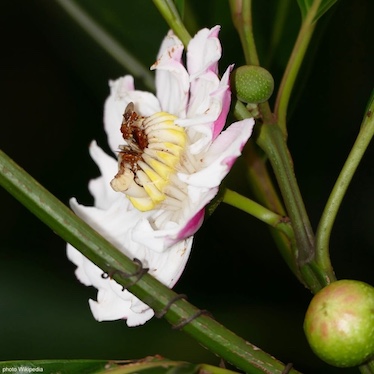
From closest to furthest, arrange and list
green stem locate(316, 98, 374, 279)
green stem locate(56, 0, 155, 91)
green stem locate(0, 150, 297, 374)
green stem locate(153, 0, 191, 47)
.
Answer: green stem locate(0, 150, 297, 374) < green stem locate(316, 98, 374, 279) < green stem locate(153, 0, 191, 47) < green stem locate(56, 0, 155, 91)

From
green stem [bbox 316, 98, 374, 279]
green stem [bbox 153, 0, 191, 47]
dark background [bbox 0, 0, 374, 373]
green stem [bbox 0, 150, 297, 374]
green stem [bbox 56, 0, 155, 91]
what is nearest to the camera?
green stem [bbox 0, 150, 297, 374]

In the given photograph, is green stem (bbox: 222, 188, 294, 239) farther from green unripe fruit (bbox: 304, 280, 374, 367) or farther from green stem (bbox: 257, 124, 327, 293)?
green unripe fruit (bbox: 304, 280, 374, 367)

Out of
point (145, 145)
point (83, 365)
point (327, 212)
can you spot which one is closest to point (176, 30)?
point (145, 145)

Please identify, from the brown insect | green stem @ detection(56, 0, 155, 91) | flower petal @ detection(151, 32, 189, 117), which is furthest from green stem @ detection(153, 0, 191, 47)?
green stem @ detection(56, 0, 155, 91)

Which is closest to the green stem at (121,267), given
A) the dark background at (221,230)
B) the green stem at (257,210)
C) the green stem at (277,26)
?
the green stem at (257,210)

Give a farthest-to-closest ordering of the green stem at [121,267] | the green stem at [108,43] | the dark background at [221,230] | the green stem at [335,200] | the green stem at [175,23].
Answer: the green stem at [108,43] < the dark background at [221,230] < the green stem at [175,23] < the green stem at [335,200] < the green stem at [121,267]

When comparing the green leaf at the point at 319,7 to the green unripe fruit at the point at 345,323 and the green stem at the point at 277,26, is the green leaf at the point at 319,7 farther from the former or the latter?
the green unripe fruit at the point at 345,323
